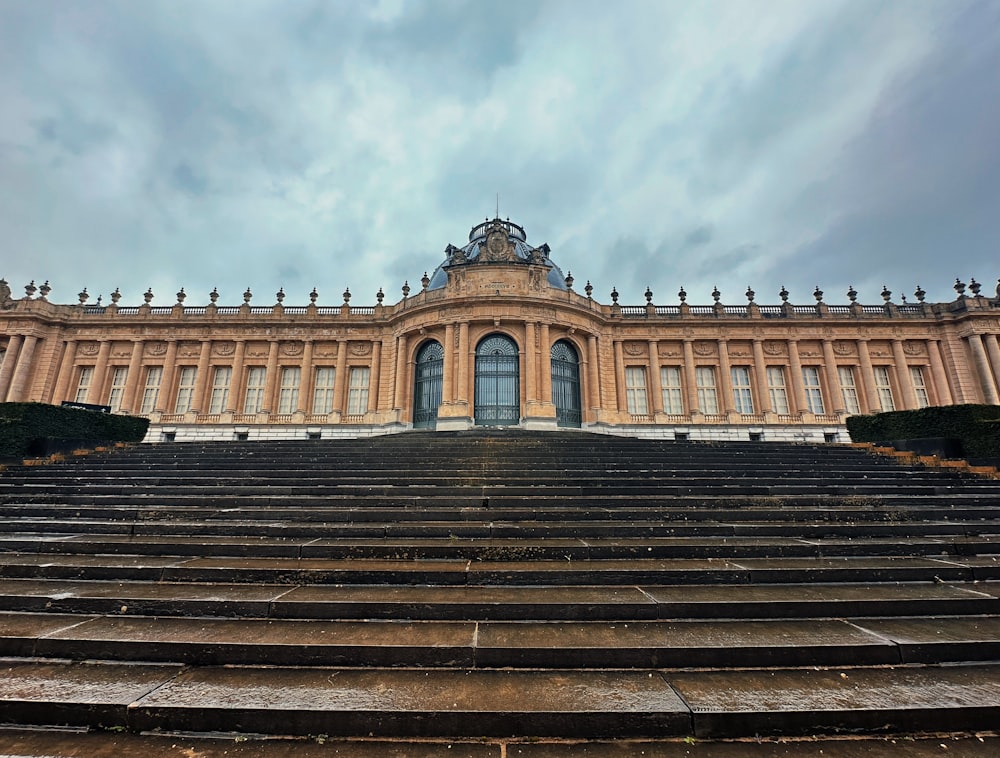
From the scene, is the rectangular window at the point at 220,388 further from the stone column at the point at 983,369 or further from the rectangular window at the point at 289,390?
the stone column at the point at 983,369

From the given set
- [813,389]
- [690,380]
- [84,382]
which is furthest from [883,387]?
[84,382]

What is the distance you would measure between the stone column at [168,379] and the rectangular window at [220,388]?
7.73 feet

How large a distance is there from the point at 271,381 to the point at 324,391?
10.9 feet

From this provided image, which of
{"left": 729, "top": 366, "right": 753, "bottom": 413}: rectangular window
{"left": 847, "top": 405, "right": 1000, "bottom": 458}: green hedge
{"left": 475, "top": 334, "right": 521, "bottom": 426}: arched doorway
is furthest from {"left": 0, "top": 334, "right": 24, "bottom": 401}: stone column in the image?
{"left": 729, "top": 366, "right": 753, "bottom": 413}: rectangular window

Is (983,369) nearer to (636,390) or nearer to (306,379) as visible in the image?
(636,390)

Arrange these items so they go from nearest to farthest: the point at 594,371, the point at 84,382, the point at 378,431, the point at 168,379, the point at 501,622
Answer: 1. the point at 501,622
2. the point at 594,371
3. the point at 378,431
4. the point at 168,379
5. the point at 84,382

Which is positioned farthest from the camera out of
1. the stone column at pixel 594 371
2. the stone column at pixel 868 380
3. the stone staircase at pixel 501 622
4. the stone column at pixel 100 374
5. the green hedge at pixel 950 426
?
the stone column at pixel 100 374

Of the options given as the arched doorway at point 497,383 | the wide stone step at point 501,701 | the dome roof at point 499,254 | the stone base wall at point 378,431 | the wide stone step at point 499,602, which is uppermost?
the dome roof at point 499,254

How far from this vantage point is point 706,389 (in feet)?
90.0

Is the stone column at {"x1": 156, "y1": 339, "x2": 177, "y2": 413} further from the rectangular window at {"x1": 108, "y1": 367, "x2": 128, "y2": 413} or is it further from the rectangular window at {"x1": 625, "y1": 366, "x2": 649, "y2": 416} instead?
the rectangular window at {"x1": 625, "y1": 366, "x2": 649, "y2": 416}

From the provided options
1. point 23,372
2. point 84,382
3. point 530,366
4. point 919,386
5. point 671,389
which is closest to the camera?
point 530,366

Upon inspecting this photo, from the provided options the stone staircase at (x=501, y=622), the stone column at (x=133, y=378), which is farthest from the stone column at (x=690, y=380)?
the stone column at (x=133, y=378)

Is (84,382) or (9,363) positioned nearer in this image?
(9,363)

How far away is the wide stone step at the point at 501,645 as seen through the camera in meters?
3.38
